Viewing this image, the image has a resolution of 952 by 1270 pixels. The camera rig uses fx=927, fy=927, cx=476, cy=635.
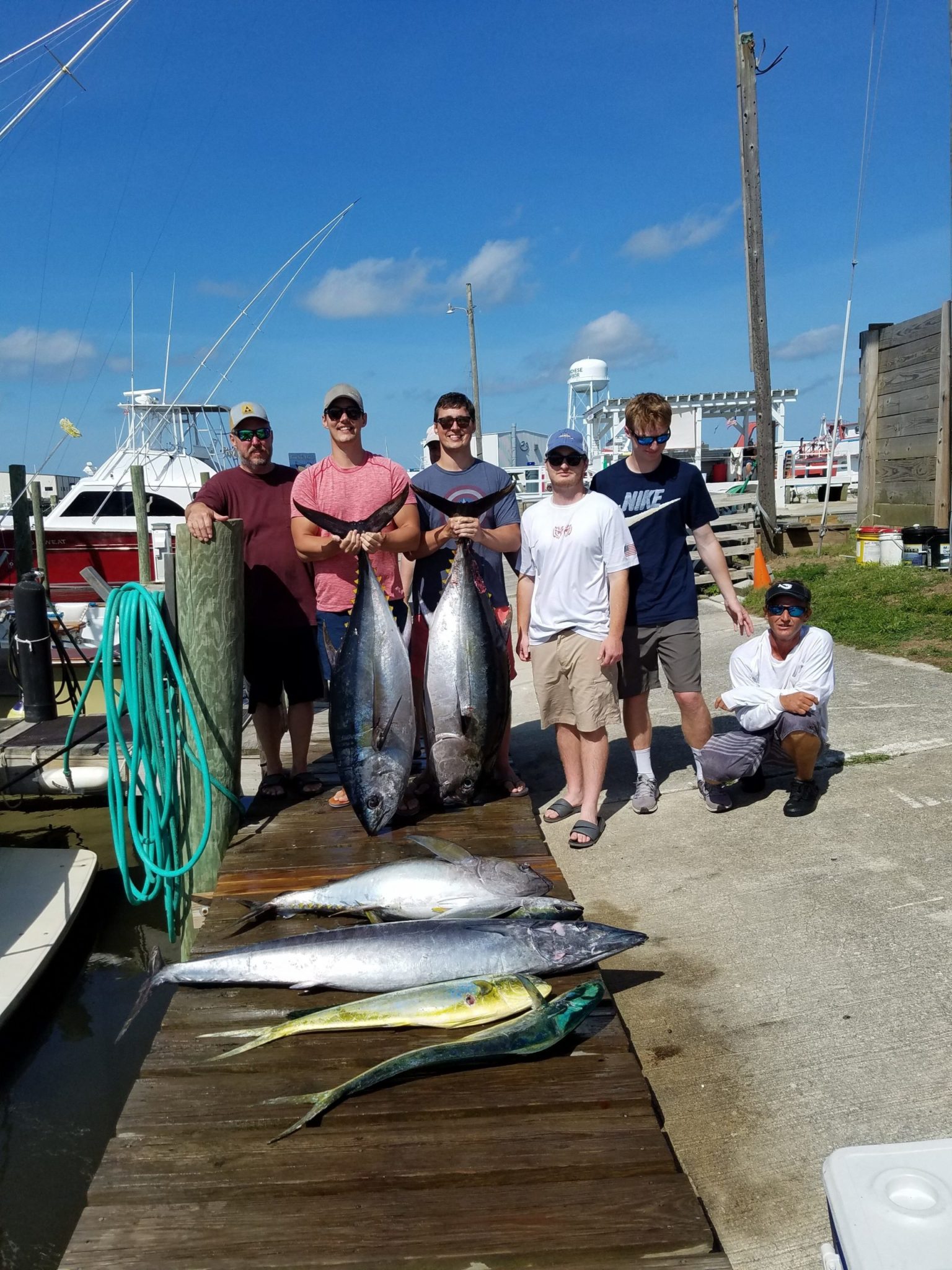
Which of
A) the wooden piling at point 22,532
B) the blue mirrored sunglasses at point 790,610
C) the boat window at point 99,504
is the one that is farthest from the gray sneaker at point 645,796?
the boat window at point 99,504

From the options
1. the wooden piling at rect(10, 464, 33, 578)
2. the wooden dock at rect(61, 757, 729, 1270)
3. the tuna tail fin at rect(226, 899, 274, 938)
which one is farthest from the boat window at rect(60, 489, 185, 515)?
the wooden dock at rect(61, 757, 729, 1270)

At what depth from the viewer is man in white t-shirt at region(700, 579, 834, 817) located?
4215 mm

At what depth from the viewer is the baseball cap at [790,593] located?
4.14m

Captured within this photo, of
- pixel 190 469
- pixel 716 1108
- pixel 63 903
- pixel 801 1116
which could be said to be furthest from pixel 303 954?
pixel 190 469

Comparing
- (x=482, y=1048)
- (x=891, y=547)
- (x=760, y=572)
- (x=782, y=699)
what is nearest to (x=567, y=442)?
(x=782, y=699)

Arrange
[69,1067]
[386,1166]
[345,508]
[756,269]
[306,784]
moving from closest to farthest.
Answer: [386,1166]
[345,508]
[69,1067]
[306,784]
[756,269]

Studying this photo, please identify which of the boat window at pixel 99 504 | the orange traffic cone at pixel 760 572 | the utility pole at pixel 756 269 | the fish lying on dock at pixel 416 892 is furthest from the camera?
the boat window at pixel 99 504

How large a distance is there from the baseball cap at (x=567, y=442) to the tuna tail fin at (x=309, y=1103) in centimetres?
262

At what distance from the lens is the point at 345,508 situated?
394cm

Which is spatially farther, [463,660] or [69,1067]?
[69,1067]

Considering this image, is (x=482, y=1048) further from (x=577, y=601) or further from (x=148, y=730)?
(x=577, y=601)

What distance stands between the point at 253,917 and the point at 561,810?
1.87 m

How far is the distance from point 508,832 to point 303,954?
4.24ft

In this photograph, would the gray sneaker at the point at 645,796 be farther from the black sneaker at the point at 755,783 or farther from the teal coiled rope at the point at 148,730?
the teal coiled rope at the point at 148,730
